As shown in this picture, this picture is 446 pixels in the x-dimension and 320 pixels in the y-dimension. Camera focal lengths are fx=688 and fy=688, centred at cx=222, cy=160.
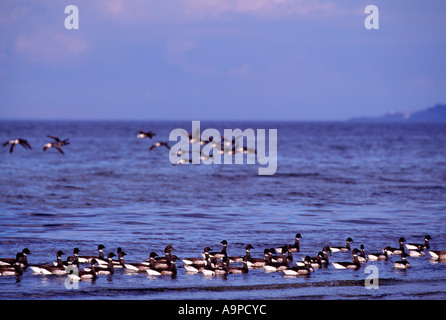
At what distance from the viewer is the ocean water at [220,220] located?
18.9 m

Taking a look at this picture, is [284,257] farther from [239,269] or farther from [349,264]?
[349,264]

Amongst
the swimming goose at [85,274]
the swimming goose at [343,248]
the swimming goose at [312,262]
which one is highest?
the swimming goose at [343,248]

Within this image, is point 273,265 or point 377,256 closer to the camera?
point 273,265

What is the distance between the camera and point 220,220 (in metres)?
30.8

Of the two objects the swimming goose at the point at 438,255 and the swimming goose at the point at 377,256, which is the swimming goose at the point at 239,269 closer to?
the swimming goose at the point at 377,256

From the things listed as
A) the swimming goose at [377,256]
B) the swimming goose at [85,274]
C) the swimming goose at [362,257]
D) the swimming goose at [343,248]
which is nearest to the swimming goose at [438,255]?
the swimming goose at [377,256]

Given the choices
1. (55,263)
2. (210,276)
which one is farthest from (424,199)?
(55,263)

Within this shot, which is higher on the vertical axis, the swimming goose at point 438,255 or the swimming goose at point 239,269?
the swimming goose at point 438,255

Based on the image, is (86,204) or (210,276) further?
(86,204)

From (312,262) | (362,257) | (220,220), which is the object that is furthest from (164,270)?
(220,220)
